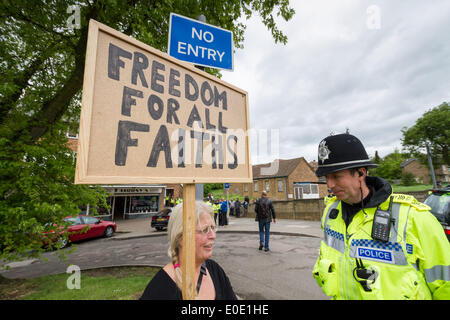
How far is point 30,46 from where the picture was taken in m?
4.40

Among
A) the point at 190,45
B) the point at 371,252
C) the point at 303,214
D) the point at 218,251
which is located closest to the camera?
the point at 371,252

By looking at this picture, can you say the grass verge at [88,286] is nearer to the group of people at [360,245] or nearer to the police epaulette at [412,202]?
the group of people at [360,245]

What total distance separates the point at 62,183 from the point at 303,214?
1564cm

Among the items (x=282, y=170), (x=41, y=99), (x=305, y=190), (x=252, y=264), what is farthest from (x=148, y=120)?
(x=305, y=190)

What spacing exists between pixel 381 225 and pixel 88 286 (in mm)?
5805

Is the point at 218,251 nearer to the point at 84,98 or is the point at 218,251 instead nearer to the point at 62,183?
the point at 62,183

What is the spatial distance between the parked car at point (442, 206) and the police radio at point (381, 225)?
172 inches

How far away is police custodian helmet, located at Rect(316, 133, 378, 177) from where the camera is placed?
1761 mm

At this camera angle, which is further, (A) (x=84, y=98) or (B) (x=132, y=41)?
(B) (x=132, y=41)

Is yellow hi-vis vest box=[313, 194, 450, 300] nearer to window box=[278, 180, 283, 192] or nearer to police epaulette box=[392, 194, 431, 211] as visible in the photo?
police epaulette box=[392, 194, 431, 211]

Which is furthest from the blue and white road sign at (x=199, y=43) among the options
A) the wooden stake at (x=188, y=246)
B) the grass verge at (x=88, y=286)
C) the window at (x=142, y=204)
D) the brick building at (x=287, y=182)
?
the brick building at (x=287, y=182)
